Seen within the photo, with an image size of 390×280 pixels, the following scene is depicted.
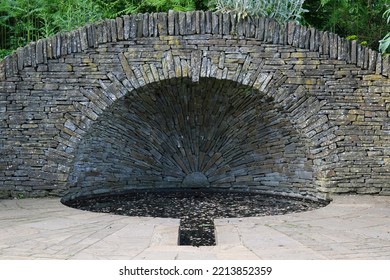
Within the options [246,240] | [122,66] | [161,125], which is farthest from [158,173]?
[246,240]

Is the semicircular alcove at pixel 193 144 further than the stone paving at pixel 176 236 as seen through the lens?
Yes

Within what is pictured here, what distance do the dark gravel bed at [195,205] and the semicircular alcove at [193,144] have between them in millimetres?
253

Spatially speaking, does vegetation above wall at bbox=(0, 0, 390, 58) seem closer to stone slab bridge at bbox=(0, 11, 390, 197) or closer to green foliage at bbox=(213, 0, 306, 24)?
green foliage at bbox=(213, 0, 306, 24)

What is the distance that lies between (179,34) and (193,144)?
203cm

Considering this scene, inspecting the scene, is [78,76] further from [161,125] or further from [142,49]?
[161,125]

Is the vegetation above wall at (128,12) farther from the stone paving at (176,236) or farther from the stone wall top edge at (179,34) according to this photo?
the stone paving at (176,236)

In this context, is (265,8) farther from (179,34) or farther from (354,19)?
(354,19)

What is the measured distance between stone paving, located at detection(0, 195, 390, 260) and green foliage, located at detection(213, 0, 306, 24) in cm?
276

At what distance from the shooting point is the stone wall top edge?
7.46m

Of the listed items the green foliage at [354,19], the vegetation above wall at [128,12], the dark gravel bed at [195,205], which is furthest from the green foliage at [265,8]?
the dark gravel bed at [195,205]

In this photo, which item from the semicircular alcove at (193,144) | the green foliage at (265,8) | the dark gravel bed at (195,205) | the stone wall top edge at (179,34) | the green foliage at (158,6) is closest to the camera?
the dark gravel bed at (195,205)

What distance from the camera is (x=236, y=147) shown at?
8727 millimetres

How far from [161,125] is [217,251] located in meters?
4.06

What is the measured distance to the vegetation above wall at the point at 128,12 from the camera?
9039 mm
